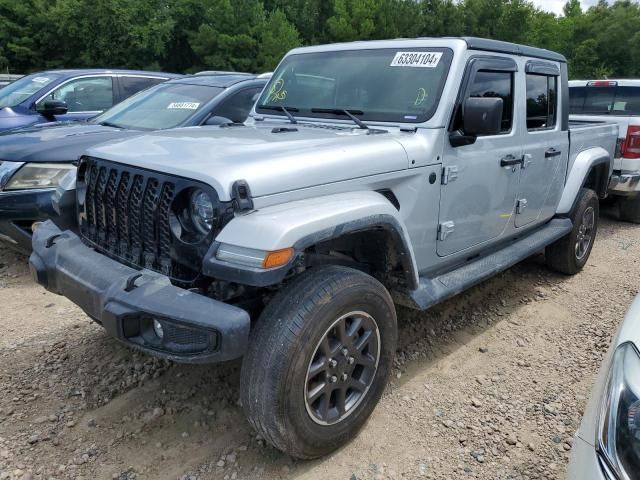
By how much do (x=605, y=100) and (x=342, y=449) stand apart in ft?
22.8

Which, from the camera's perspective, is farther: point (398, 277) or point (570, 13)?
point (570, 13)

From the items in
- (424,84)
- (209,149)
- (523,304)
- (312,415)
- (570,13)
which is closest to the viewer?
(312,415)

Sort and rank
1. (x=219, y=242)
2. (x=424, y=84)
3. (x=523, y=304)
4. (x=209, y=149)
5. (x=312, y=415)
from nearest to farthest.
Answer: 1. (x=219, y=242)
2. (x=312, y=415)
3. (x=209, y=149)
4. (x=424, y=84)
5. (x=523, y=304)

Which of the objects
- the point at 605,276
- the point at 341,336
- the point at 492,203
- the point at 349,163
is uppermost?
the point at 349,163

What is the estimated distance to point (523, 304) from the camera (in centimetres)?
449

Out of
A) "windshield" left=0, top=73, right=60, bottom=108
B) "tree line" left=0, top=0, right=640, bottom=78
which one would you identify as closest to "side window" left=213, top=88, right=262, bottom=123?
"windshield" left=0, top=73, right=60, bottom=108

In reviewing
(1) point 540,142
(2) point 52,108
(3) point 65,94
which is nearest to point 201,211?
(1) point 540,142

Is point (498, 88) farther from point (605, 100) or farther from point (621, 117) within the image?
point (605, 100)

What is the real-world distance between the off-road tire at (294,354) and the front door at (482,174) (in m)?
1.01

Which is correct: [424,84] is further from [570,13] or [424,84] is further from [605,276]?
[570,13]

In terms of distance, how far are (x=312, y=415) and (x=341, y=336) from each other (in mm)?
377

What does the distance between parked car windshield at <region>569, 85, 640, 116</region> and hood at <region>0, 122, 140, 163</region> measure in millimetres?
6314

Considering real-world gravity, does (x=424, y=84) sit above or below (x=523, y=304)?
above

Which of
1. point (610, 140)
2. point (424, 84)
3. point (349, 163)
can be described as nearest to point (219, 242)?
point (349, 163)
